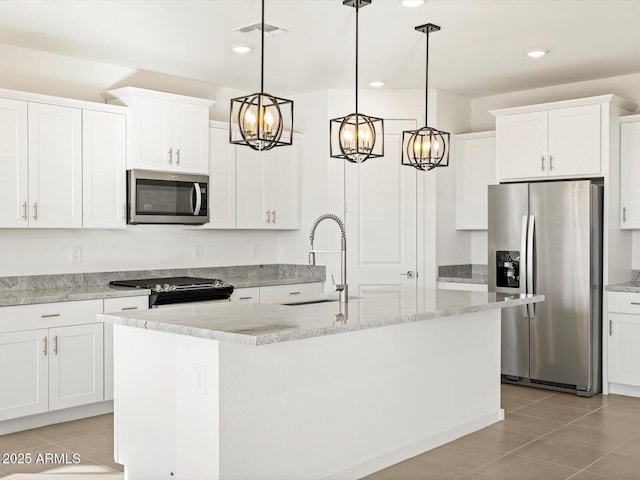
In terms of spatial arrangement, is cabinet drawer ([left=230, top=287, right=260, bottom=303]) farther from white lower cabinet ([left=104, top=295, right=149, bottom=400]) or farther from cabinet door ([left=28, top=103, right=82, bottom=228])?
cabinet door ([left=28, top=103, right=82, bottom=228])

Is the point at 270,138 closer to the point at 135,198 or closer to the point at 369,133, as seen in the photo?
the point at 369,133

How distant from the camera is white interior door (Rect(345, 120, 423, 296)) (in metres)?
6.14

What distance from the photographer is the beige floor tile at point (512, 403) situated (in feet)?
16.1

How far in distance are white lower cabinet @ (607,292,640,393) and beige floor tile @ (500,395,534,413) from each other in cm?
78

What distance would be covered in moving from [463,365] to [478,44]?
2218 millimetres

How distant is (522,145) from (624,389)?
2118 millimetres

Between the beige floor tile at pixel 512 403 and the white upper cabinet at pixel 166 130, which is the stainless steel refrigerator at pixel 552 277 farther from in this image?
the white upper cabinet at pixel 166 130

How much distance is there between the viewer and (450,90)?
625 centimetres

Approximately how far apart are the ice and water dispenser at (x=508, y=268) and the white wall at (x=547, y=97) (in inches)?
34.5

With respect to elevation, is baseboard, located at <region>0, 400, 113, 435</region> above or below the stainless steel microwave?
below

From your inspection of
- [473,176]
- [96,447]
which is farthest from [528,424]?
[96,447]

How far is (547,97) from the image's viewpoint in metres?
6.16

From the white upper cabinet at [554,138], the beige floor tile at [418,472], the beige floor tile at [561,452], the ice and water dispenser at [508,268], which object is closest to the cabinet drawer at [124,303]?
the beige floor tile at [418,472]

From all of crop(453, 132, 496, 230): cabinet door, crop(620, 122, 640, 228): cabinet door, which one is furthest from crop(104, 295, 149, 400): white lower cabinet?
crop(620, 122, 640, 228): cabinet door
